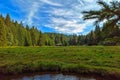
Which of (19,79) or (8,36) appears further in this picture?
(8,36)

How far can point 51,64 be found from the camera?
22781 mm

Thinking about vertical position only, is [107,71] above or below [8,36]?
below

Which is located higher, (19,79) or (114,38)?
(114,38)

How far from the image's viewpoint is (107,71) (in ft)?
61.7

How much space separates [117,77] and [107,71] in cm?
171

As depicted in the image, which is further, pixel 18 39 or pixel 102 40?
pixel 18 39

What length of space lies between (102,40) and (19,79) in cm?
1341

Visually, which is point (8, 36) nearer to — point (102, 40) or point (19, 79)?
Result: point (19, 79)

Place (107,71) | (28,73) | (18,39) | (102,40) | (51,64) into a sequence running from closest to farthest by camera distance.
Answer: (102,40) < (107,71) < (28,73) < (51,64) < (18,39)

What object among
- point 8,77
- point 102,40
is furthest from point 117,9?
point 8,77

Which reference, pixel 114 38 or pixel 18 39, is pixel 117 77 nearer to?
pixel 114 38

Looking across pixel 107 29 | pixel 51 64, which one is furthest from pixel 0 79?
pixel 107 29

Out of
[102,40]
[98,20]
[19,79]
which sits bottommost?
[19,79]

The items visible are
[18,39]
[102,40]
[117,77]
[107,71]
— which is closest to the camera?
[102,40]
